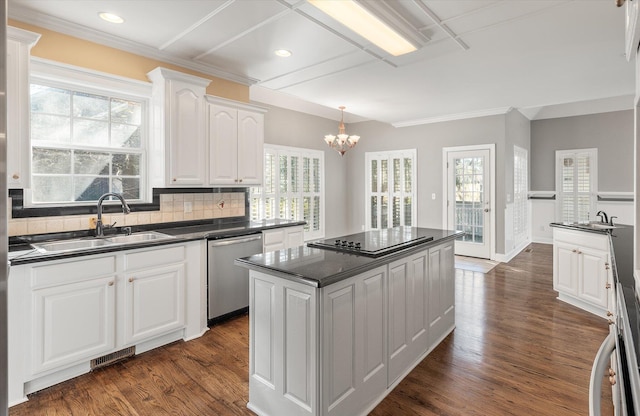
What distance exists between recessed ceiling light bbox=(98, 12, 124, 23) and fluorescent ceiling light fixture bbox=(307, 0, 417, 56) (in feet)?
5.07

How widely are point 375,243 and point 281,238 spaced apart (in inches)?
64.1

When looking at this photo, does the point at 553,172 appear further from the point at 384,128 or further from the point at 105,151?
the point at 105,151

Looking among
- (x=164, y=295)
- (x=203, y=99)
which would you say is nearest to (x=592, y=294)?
(x=164, y=295)

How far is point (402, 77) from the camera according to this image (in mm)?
4160

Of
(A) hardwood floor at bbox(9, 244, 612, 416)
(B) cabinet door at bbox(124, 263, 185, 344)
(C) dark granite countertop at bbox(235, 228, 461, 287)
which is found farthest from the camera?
(B) cabinet door at bbox(124, 263, 185, 344)

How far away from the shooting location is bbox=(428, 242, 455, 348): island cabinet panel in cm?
279

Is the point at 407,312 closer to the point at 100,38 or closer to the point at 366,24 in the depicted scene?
the point at 366,24

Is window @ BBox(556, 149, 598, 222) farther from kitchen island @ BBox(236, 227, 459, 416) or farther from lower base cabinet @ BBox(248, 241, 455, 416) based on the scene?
lower base cabinet @ BBox(248, 241, 455, 416)

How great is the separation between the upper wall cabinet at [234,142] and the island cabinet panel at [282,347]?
1.95 m

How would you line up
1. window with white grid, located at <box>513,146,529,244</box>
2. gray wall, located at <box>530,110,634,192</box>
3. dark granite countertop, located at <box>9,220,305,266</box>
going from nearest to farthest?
dark granite countertop, located at <box>9,220,305,266</box>
window with white grid, located at <box>513,146,529,244</box>
gray wall, located at <box>530,110,634,192</box>

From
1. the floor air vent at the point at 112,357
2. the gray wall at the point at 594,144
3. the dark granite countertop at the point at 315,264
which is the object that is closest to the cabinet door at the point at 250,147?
the dark granite countertop at the point at 315,264

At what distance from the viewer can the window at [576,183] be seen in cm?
723

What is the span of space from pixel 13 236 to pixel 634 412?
11.5 ft

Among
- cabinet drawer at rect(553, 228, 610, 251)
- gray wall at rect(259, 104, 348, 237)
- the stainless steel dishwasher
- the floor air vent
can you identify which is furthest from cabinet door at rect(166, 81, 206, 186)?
cabinet drawer at rect(553, 228, 610, 251)
